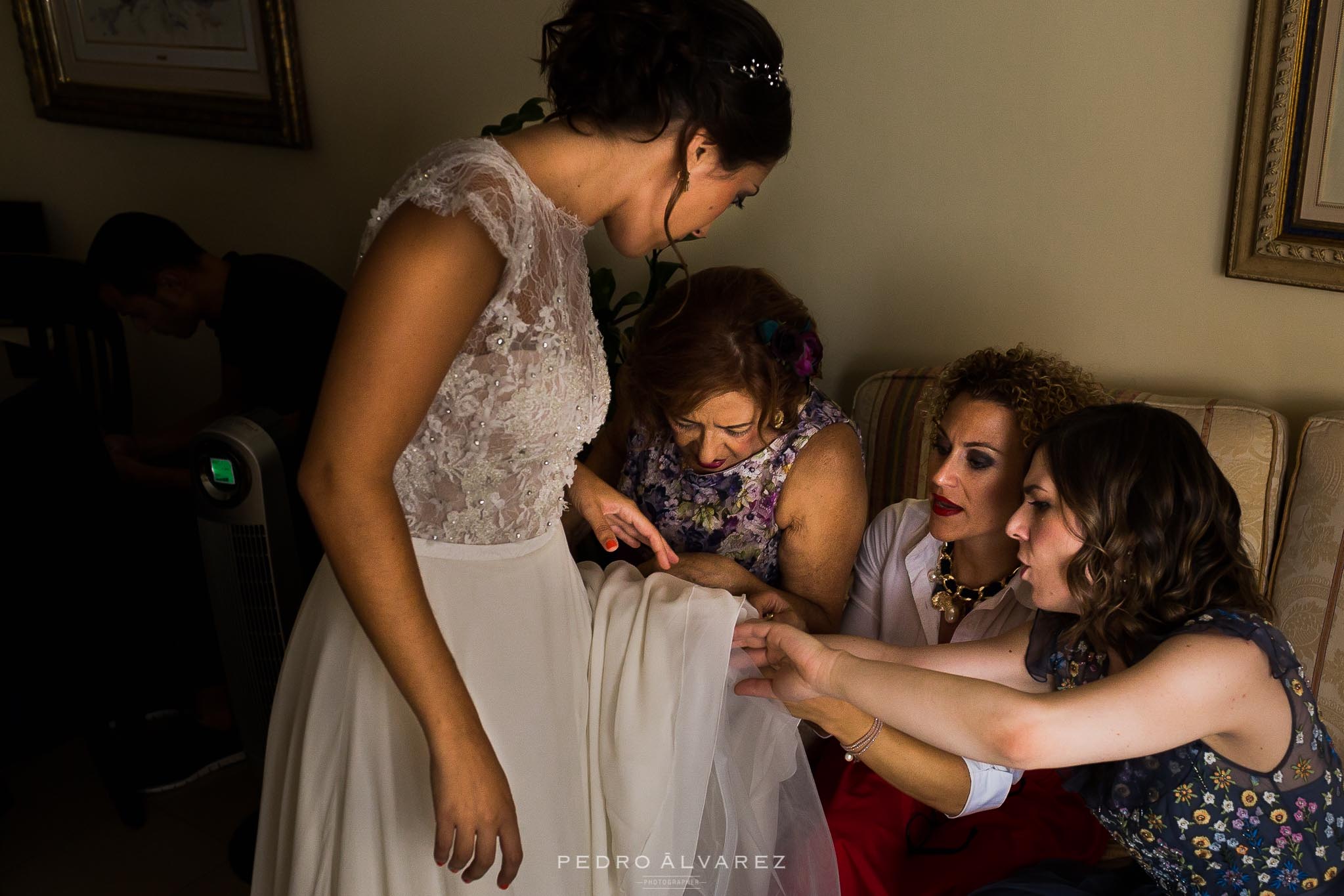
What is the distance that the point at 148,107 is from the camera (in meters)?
3.32

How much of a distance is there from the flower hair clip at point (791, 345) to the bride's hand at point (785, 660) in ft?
1.59

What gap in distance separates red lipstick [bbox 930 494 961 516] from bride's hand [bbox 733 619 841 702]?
15.6 inches

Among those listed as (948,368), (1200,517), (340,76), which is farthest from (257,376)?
(1200,517)

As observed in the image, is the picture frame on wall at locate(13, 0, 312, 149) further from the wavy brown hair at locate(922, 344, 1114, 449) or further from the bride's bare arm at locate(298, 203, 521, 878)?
the bride's bare arm at locate(298, 203, 521, 878)

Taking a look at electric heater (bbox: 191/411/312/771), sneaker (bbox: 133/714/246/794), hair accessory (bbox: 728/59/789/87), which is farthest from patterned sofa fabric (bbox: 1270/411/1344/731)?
sneaker (bbox: 133/714/246/794)

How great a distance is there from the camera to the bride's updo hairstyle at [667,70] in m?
1.02

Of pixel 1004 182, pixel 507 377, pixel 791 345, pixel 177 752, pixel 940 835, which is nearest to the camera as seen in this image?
pixel 507 377

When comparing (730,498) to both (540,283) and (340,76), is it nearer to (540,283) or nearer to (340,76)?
(540,283)

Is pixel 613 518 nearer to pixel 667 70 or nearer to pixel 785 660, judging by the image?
pixel 785 660

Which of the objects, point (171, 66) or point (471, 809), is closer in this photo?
point (471, 809)

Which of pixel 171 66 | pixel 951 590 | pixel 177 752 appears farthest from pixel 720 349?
pixel 171 66

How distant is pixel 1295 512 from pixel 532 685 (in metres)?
1.35

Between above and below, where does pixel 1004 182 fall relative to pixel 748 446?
above

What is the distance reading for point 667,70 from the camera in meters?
1.03
